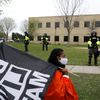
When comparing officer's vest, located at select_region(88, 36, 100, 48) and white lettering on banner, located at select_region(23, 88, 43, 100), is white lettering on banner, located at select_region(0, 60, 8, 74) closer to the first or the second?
white lettering on banner, located at select_region(23, 88, 43, 100)

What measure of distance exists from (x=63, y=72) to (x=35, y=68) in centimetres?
43

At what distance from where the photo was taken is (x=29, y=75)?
5203 mm

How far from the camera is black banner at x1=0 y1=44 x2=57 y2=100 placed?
5125 mm

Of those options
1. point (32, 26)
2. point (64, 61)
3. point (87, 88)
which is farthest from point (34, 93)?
point (32, 26)

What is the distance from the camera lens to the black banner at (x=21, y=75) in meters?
5.12

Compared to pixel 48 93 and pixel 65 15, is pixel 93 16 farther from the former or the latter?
pixel 48 93

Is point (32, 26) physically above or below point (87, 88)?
below

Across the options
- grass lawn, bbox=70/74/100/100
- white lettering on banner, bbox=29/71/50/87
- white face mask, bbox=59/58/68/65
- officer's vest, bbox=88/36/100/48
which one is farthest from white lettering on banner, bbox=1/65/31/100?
officer's vest, bbox=88/36/100/48

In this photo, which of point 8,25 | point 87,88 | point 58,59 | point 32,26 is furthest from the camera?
point 8,25

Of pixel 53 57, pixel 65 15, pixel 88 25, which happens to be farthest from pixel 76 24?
pixel 53 57

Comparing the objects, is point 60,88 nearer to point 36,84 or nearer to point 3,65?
point 36,84

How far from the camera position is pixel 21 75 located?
5188 mm

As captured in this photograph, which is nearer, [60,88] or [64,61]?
[60,88]

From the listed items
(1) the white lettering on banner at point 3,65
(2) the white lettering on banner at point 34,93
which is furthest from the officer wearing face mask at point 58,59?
(1) the white lettering on banner at point 3,65
